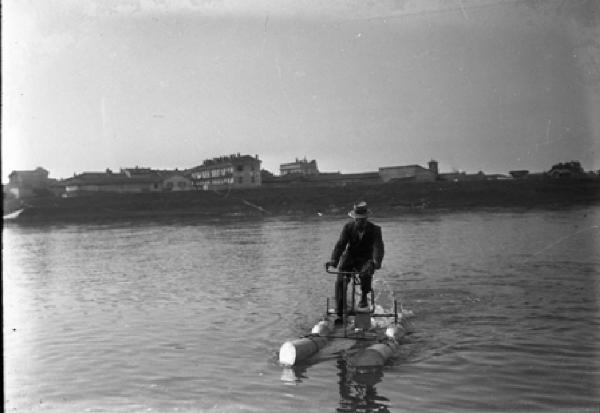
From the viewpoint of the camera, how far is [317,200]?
2872 inches

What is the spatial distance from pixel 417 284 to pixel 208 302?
7106mm

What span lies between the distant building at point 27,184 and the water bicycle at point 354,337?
3079 inches

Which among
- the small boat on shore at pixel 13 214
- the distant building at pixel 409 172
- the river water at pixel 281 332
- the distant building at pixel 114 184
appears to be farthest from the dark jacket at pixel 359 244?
the distant building at pixel 409 172

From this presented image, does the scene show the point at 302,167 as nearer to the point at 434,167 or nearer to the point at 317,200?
the point at 434,167

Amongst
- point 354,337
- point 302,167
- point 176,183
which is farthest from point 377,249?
point 302,167

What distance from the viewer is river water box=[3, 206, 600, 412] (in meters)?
8.86

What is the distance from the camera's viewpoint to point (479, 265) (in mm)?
24922

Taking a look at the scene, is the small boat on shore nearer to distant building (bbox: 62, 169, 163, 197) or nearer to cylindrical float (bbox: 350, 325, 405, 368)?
distant building (bbox: 62, 169, 163, 197)

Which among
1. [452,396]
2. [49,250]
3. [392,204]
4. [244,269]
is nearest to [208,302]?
[244,269]

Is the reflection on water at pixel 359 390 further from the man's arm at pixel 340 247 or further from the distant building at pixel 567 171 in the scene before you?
the distant building at pixel 567 171

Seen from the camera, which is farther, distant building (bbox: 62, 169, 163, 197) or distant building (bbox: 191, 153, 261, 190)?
distant building (bbox: 191, 153, 261, 190)

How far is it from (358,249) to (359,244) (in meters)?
0.11

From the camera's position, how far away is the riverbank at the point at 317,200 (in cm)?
6856

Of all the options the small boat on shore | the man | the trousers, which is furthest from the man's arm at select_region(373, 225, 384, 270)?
the small boat on shore
